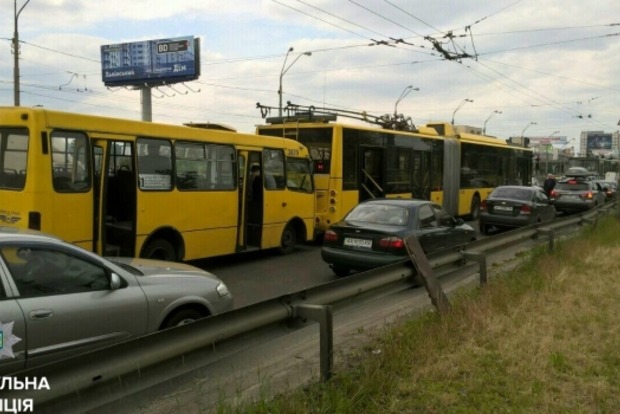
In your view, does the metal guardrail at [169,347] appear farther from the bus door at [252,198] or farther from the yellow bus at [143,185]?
the bus door at [252,198]

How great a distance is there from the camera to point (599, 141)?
115062mm

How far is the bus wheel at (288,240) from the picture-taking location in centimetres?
1322

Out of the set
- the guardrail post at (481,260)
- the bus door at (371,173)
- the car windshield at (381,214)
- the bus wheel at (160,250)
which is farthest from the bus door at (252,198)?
the guardrail post at (481,260)

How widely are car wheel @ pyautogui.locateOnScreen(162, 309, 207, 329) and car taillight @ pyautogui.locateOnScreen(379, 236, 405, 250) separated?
4559 millimetres

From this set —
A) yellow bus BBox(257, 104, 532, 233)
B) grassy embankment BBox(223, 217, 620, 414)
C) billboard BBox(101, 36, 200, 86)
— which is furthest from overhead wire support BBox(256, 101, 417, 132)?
billboard BBox(101, 36, 200, 86)

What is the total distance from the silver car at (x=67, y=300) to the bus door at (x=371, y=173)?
10366 mm

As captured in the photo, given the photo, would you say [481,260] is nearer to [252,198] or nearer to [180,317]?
[180,317]

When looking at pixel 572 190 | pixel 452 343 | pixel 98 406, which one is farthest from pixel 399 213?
pixel 572 190

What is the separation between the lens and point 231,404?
3619 millimetres

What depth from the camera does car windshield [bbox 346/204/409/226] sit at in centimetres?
1010

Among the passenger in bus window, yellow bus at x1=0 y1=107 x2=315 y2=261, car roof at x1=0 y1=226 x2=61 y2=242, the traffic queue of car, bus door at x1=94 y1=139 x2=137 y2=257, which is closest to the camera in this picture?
car roof at x1=0 y1=226 x2=61 y2=242

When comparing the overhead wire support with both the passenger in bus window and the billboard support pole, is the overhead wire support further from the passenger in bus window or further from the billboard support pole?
the billboard support pole

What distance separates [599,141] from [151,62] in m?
93.8

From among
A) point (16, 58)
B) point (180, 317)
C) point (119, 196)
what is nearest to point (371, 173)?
point (119, 196)
